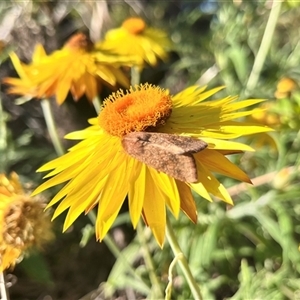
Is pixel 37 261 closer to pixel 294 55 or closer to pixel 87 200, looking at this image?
pixel 87 200

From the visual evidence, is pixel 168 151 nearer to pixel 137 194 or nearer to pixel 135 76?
pixel 137 194

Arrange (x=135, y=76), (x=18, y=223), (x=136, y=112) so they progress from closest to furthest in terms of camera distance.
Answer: (x=136, y=112), (x=18, y=223), (x=135, y=76)

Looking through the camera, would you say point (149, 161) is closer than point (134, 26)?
Yes

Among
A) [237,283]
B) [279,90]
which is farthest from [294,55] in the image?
[237,283]

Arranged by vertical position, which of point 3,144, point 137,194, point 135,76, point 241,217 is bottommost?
point 241,217

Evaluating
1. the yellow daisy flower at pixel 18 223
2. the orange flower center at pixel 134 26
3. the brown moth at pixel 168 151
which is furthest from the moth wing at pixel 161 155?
the orange flower center at pixel 134 26

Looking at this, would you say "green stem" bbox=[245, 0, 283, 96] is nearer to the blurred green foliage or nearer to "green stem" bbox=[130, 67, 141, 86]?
the blurred green foliage

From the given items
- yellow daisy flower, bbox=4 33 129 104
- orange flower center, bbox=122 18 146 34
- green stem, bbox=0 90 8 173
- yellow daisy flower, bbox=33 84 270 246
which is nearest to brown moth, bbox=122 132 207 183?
yellow daisy flower, bbox=33 84 270 246

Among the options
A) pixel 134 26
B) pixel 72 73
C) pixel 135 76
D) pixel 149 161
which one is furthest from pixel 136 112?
pixel 134 26

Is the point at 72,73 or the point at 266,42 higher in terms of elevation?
the point at 72,73
